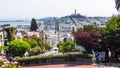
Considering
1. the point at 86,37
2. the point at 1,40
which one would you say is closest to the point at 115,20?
the point at 86,37

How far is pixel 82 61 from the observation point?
31.4 m

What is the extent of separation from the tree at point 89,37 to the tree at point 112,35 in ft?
3.11

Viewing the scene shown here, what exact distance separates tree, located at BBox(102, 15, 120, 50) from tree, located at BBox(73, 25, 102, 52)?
3.11ft

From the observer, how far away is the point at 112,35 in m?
29.4

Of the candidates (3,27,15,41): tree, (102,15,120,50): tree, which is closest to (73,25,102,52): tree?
(102,15,120,50): tree

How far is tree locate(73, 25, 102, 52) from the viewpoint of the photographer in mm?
30981

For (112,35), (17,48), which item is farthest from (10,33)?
(112,35)

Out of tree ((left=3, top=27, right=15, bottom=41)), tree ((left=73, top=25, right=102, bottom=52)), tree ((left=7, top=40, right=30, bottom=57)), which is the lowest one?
tree ((left=7, top=40, right=30, bottom=57))

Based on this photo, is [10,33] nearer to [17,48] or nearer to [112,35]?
[17,48]

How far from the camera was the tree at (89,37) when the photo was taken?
30981 mm

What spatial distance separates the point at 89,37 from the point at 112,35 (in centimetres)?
224

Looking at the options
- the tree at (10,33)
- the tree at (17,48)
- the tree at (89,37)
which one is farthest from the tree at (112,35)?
the tree at (10,33)

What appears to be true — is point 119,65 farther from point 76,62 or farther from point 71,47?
point 71,47

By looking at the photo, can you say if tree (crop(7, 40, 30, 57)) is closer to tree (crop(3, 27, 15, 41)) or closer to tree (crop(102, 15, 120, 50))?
tree (crop(3, 27, 15, 41))
